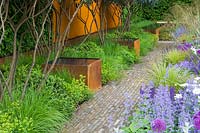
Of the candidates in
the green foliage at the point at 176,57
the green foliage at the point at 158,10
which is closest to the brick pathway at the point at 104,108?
the green foliage at the point at 176,57

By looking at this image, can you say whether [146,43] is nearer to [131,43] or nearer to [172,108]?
[131,43]

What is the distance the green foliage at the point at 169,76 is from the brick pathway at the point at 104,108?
2.22 ft

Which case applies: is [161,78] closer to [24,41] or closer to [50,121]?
[50,121]

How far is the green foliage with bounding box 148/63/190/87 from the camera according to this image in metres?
5.96

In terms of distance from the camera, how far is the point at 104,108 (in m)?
6.57

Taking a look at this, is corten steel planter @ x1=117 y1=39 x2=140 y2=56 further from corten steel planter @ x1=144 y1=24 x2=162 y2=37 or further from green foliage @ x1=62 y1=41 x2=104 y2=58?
corten steel planter @ x1=144 y1=24 x2=162 y2=37

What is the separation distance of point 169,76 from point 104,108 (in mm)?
1228

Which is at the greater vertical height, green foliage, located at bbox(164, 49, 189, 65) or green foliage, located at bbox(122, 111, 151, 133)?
green foliage, located at bbox(164, 49, 189, 65)

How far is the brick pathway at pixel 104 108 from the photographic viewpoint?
5.49 meters

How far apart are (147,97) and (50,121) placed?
1.32 meters

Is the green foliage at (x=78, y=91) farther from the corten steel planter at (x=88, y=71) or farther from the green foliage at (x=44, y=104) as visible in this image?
the corten steel planter at (x=88, y=71)

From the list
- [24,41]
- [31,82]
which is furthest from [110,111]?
[24,41]

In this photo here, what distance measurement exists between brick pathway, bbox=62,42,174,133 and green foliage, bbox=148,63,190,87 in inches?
26.6

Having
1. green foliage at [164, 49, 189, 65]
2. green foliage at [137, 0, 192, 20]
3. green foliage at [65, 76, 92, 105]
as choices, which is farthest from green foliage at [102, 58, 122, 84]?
green foliage at [137, 0, 192, 20]
